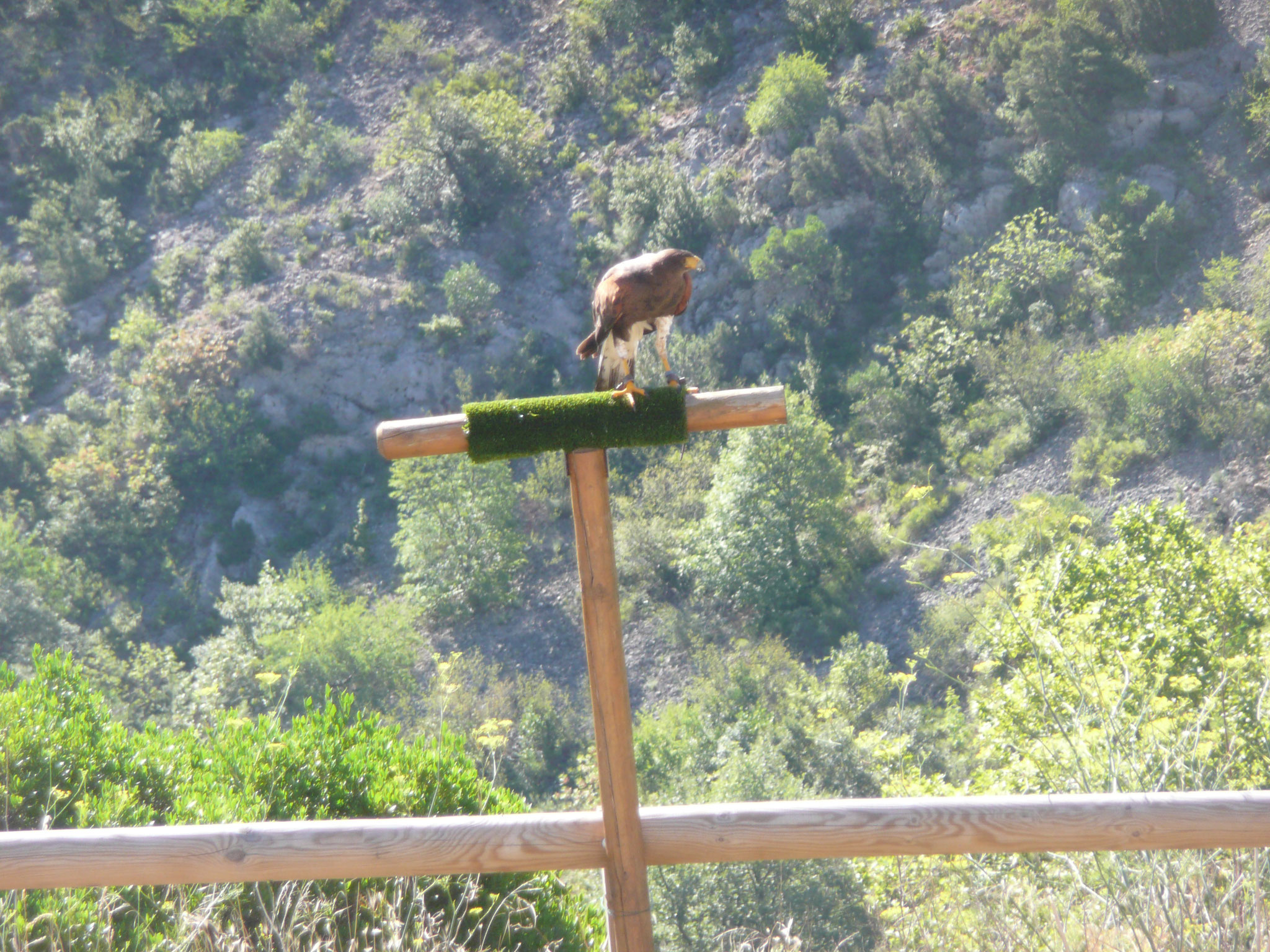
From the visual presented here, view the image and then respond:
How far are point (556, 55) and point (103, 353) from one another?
576 inches

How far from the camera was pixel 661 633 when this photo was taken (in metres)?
17.0

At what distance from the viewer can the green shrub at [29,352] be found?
72.5 ft

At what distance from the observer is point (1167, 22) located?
19.0m

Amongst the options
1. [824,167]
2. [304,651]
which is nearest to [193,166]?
[304,651]

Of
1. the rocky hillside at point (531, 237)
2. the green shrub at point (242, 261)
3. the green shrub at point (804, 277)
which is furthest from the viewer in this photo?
the green shrub at point (242, 261)

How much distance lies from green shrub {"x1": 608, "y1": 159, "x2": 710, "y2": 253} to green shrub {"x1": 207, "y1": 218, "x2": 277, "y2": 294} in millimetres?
8911

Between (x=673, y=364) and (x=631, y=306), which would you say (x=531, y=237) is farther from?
(x=631, y=306)

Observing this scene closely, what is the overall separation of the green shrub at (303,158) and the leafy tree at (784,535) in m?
14.9

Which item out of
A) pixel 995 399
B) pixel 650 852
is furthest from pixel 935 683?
pixel 650 852

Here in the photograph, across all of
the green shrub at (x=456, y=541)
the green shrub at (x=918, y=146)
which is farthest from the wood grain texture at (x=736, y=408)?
the green shrub at (x=918, y=146)

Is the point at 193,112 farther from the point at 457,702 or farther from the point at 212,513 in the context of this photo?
the point at 457,702

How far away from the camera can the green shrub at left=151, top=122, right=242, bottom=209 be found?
25094 mm

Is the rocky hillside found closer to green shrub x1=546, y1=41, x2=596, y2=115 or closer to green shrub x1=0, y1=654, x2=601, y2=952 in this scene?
green shrub x1=546, y1=41, x2=596, y2=115

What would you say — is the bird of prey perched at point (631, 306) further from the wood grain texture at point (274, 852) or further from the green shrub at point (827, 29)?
the green shrub at point (827, 29)
